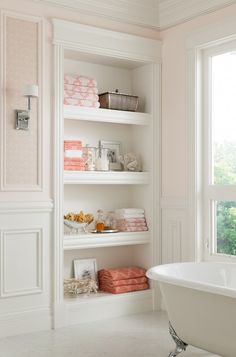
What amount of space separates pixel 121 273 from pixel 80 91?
1.70 m

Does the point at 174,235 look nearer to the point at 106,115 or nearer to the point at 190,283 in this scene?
the point at 106,115

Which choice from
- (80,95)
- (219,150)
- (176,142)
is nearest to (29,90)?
(80,95)

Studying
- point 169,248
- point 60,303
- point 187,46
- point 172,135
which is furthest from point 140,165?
point 60,303

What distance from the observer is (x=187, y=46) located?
4.83m

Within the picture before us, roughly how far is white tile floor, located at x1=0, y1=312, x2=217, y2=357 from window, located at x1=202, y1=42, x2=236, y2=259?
2.92 ft

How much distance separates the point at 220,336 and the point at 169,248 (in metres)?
1.79

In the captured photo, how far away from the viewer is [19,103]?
4309 mm

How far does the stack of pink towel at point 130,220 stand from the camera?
200 inches

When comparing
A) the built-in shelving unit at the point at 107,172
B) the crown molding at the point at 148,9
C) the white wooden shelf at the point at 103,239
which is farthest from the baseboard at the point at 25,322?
the crown molding at the point at 148,9

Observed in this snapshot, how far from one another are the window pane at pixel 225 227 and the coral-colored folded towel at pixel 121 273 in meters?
0.81

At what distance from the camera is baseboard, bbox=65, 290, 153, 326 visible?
458cm

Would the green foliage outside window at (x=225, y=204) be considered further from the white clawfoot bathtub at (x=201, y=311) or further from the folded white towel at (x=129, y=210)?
the folded white towel at (x=129, y=210)

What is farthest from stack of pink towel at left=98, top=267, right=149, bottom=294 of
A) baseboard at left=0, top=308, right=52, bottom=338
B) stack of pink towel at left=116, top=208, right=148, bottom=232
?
baseboard at left=0, top=308, right=52, bottom=338

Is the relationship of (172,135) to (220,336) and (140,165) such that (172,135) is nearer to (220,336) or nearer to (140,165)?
(140,165)
